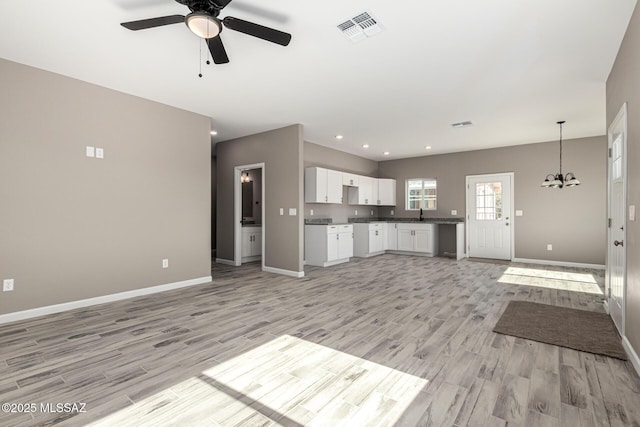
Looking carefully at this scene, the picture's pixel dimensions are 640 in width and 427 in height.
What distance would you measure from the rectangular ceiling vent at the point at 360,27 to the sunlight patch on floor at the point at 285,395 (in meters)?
2.79

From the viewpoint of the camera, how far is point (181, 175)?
15.8ft

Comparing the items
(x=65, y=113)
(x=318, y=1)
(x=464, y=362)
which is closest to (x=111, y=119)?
(x=65, y=113)

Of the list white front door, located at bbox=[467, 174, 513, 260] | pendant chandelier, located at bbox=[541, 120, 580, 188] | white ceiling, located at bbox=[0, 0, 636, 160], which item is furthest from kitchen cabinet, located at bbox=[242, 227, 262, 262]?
pendant chandelier, located at bbox=[541, 120, 580, 188]

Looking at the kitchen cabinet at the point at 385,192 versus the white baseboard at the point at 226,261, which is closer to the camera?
the white baseboard at the point at 226,261

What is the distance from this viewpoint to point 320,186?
6773mm

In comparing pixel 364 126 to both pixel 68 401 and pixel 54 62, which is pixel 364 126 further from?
pixel 68 401

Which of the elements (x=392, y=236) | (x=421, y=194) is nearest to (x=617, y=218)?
(x=392, y=236)

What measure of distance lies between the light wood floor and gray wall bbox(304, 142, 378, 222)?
3.51 meters

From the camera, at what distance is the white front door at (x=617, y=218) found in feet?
9.32

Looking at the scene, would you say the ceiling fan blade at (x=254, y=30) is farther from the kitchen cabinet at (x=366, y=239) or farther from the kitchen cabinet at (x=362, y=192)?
the kitchen cabinet at (x=362, y=192)

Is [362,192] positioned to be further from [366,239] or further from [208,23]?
[208,23]

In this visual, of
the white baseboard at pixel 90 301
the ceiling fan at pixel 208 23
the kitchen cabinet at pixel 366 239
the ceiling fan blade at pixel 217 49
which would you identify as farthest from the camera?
the kitchen cabinet at pixel 366 239

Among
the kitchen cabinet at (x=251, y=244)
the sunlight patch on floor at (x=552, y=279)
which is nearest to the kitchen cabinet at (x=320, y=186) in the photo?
the kitchen cabinet at (x=251, y=244)

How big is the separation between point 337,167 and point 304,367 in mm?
6044
